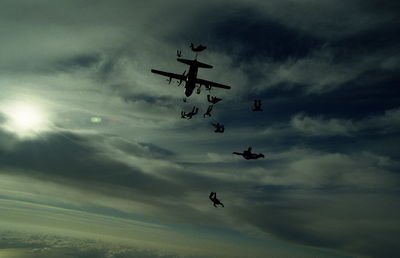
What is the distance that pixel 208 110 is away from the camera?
48625mm

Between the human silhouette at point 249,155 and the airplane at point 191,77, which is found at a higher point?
the airplane at point 191,77

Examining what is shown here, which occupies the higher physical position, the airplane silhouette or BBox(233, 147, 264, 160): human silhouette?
the airplane silhouette

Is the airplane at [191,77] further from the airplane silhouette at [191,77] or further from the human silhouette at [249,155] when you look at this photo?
the human silhouette at [249,155]

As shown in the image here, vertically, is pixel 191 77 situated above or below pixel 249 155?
above

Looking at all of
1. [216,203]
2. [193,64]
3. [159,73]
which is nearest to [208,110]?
[193,64]

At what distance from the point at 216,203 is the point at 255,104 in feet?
56.0

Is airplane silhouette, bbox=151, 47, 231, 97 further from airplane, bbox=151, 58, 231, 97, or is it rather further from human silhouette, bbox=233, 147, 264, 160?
human silhouette, bbox=233, 147, 264, 160

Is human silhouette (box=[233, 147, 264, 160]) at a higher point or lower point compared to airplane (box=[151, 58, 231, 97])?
lower

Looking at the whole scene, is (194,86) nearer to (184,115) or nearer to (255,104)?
(184,115)

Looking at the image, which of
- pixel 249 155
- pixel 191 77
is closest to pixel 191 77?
pixel 191 77

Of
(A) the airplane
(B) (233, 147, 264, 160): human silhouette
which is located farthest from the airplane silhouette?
(B) (233, 147, 264, 160): human silhouette

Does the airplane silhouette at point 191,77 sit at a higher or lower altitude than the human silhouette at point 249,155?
higher

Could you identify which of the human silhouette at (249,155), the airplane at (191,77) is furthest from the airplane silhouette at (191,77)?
the human silhouette at (249,155)

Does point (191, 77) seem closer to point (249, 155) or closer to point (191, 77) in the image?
point (191, 77)
